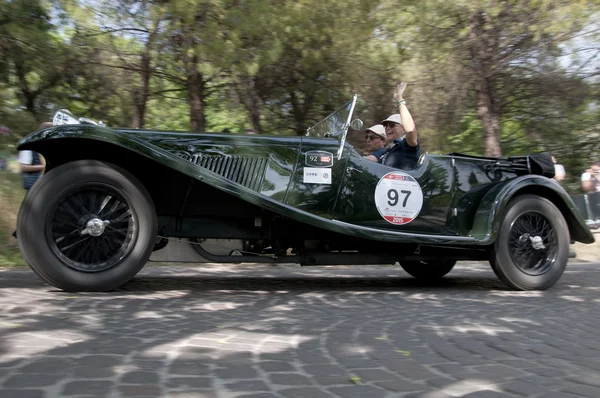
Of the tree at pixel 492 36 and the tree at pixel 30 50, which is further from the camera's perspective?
the tree at pixel 492 36

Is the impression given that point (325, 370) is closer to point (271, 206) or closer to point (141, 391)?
point (141, 391)

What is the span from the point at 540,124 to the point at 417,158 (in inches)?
379

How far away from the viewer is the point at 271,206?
161 inches

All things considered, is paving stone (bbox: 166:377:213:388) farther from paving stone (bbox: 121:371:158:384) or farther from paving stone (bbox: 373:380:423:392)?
paving stone (bbox: 373:380:423:392)

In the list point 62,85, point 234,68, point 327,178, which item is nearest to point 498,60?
point 234,68

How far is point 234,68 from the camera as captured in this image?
27.6ft

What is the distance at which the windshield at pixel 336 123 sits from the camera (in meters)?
4.81

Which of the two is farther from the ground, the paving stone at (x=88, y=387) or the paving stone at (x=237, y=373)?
the paving stone at (x=88, y=387)

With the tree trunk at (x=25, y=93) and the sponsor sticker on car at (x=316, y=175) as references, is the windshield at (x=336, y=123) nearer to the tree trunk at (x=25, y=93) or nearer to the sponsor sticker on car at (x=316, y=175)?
the sponsor sticker on car at (x=316, y=175)

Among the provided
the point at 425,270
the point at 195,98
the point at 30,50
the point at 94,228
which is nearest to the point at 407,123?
the point at 425,270

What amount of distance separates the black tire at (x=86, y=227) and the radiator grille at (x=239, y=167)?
2.15ft

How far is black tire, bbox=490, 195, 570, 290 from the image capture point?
504 cm

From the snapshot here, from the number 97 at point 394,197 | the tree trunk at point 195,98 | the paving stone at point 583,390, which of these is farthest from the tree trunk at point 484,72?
A: the paving stone at point 583,390

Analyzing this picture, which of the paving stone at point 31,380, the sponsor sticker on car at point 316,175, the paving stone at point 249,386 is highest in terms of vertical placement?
the sponsor sticker on car at point 316,175
